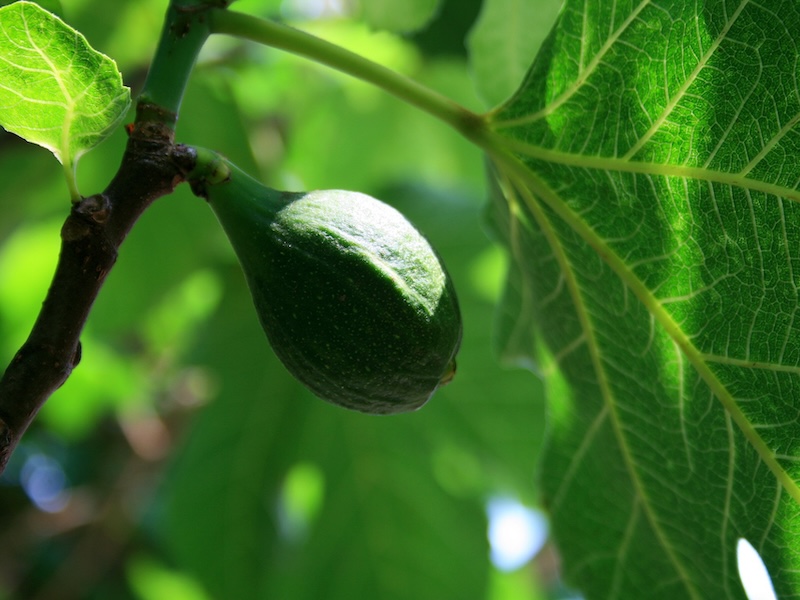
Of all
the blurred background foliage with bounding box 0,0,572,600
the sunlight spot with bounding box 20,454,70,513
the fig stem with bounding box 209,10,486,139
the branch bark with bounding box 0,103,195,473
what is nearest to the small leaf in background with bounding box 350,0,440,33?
the blurred background foliage with bounding box 0,0,572,600

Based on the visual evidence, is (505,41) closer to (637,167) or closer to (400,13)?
(400,13)

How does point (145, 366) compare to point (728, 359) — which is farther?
point (145, 366)

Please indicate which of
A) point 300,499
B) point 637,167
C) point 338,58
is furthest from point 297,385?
point 637,167

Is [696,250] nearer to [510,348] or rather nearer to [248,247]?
[248,247]

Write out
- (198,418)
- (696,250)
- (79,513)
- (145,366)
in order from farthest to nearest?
(79,513), (145,366), (198,418), (696,250)

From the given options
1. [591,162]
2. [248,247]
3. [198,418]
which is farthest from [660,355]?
[198,418]

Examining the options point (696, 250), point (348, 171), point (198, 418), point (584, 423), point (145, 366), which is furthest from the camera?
point (145, 366)

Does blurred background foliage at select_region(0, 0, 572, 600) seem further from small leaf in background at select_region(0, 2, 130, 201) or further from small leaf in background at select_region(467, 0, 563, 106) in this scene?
small leaf in background at select_region(0, 2, 130, 201)
